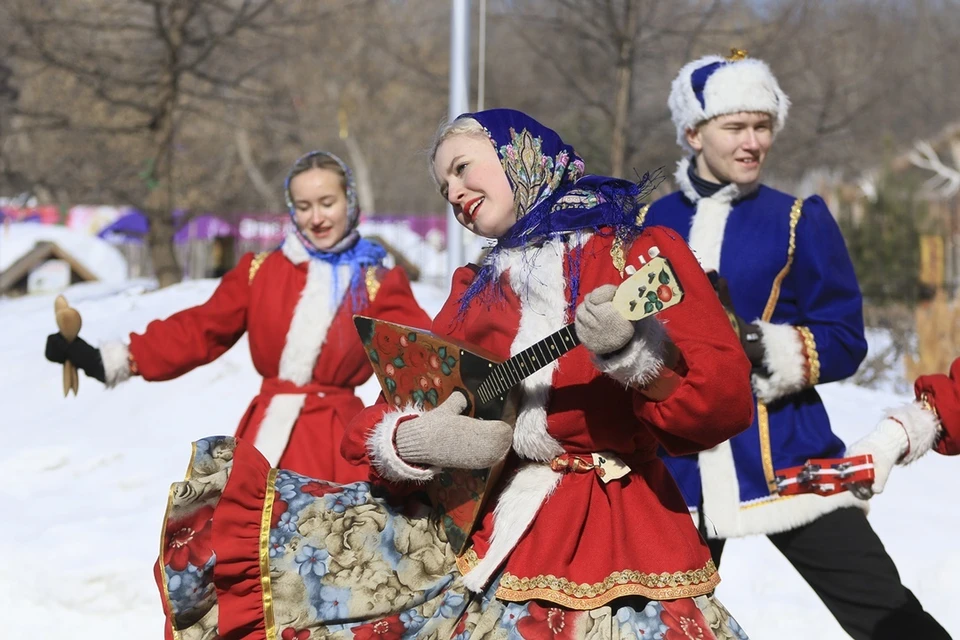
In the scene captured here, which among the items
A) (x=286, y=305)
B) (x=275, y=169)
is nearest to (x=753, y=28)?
(x=286, y=305)

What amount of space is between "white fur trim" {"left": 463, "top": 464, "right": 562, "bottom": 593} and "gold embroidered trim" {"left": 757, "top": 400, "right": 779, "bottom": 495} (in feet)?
3.59

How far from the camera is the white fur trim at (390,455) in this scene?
241 cm

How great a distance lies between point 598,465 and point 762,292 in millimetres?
1208

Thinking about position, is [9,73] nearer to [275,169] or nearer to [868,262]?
[868,262]

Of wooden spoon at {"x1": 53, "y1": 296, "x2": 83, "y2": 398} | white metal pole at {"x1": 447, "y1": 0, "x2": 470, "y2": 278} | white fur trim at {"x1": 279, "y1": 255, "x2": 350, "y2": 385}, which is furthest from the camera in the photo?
white metal pole at {"x1": 447, "y1": 0, "x2": 470, "y2": 278}

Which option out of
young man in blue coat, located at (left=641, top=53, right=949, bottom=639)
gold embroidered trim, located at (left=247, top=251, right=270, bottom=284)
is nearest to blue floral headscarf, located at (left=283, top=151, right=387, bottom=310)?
gold embroidered trim, located at (left=247, top=251, right=270, bottom=284)

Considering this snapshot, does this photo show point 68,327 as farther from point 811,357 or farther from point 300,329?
point 811,357

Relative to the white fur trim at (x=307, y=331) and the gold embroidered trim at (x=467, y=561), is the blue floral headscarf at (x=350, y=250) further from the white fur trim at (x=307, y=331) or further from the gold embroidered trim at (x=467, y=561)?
the gold embroidered trim at (x=467, y=561)

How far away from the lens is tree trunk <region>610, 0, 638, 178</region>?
10211 millimetres

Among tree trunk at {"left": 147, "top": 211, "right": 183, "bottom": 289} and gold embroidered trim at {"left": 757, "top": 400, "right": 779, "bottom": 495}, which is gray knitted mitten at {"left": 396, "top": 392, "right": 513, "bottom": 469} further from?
tree trunk at {"left": 147, "top": 211, "right": 183, "bottom": 289}

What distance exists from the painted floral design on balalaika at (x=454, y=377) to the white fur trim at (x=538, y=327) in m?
0.04

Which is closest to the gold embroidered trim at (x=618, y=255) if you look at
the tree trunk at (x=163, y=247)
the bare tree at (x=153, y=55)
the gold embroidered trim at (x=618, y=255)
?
the gold embroidered trim at (x=618, y=255)

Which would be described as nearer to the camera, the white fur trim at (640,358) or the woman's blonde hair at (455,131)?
the white fur trim at (640,358)

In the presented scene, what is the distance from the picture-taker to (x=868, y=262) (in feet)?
46.9
